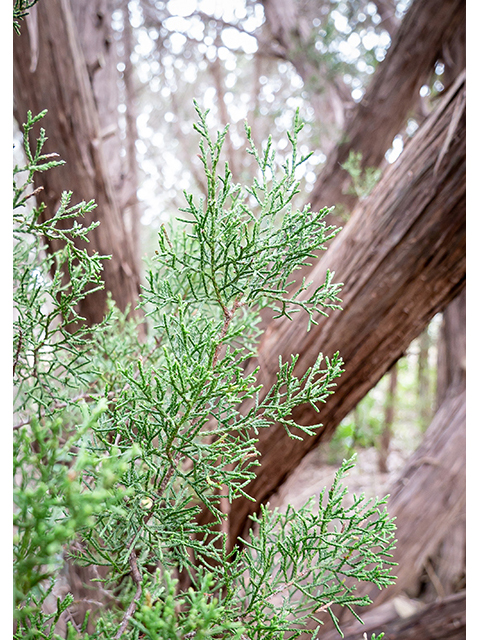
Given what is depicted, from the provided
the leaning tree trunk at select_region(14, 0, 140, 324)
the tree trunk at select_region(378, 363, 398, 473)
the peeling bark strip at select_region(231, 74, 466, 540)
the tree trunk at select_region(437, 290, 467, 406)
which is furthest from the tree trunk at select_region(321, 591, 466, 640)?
the tree trunk at select_region(378, 363, 398, 473)

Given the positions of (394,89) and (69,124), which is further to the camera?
(394,89)

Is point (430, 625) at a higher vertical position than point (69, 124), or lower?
lower

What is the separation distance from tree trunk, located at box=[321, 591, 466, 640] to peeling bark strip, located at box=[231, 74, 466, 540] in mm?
1007

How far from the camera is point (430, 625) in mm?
1528

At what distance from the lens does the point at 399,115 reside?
1.63 metres

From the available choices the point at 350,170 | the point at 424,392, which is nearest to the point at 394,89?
the point at 350,170

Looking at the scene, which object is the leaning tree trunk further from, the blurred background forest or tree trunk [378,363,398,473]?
tree trunk [378,363,398,473]

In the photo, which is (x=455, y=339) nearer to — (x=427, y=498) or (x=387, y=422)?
(x=427, y=498)

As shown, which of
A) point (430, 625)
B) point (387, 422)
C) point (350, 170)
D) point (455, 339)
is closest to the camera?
point (350, 170)

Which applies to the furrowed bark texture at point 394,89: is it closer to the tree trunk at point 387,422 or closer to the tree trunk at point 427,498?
the tree trunk at point 427,498

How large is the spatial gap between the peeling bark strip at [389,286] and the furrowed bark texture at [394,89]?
2.18 feet

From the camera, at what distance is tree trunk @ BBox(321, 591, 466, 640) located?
1.52 meters

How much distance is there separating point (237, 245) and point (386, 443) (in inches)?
137

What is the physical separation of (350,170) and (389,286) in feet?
1.94
